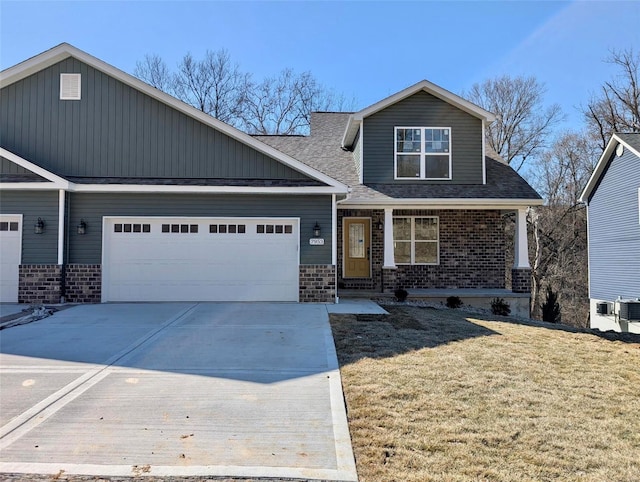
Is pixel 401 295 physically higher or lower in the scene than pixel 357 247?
lower

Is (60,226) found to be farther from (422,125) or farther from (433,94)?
(433,94)

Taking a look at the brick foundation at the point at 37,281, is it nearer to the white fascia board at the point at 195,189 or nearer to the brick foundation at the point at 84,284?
the brick foundation at the point at 84,284

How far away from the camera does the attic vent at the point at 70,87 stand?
35.2ft

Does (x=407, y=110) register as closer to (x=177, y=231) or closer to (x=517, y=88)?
(x=177, y=231)

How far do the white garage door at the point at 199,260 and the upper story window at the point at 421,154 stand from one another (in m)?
4.23

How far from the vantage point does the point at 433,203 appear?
11922 mm

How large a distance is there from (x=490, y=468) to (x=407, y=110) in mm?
11211

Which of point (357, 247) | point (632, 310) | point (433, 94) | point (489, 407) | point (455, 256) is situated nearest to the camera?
point (489, 407)

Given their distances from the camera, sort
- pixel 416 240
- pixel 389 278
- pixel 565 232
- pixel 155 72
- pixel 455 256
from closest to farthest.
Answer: pixel 389 278 → pixel 455 256 → pixel 416 240 → pixel 565 232 → pixel 155 72

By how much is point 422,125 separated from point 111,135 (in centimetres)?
845

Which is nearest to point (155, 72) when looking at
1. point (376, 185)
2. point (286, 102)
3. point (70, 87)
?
point (286, 102)

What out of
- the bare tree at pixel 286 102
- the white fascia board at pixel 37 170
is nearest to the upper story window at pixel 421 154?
the white fascia board at pixel 37 170

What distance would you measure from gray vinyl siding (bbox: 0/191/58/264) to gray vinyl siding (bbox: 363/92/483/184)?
8077mm

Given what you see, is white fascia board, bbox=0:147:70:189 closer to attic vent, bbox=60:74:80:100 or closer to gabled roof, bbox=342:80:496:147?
attic vent, bbox=60:74:80:100
